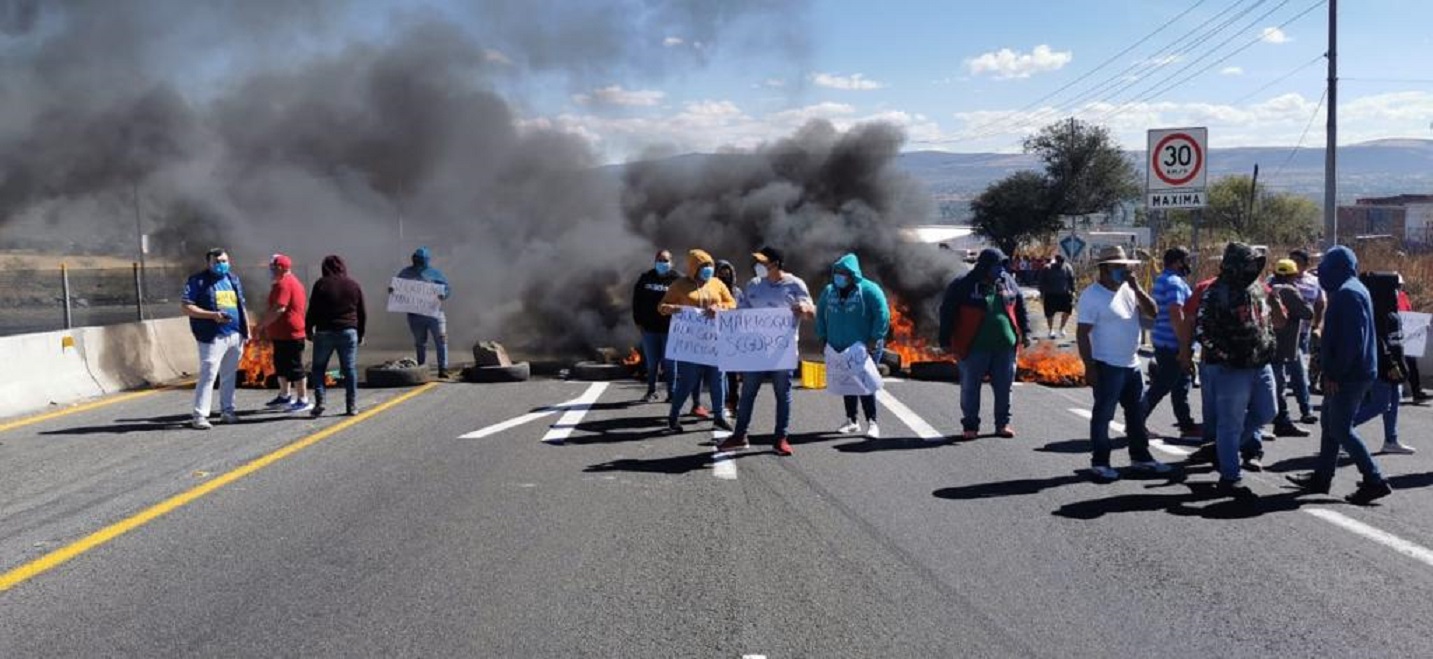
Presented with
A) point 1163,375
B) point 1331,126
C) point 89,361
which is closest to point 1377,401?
point 1163,375

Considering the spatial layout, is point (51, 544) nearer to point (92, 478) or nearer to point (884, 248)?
point (92, 478)

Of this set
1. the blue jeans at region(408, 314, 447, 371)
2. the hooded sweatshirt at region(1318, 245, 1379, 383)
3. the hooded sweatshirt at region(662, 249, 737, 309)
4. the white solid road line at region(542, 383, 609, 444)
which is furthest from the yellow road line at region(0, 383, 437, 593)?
the hooded sweatshirt at region(1318, 245, 1379, 383)

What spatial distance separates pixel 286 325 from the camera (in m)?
11.3

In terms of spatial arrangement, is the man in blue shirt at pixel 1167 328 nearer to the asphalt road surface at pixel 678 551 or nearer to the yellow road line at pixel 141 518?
the asphalt road surface at pixel 678 551

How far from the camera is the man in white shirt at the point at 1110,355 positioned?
8.04 m

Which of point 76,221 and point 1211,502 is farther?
point 76,221

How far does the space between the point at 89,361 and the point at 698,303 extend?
25.4 ft

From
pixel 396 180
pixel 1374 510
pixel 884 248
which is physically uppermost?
pixel 396 180

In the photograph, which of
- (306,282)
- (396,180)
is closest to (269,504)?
(306,282)

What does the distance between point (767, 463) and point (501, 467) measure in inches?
77.1

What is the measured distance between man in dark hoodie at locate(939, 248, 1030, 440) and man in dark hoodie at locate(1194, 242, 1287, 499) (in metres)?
2.56

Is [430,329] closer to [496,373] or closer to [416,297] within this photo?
[416,297]

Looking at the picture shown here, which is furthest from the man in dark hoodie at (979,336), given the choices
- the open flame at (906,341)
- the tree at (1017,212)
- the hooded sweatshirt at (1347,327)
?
the tree at (1017,212)

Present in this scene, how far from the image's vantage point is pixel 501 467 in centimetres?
842
